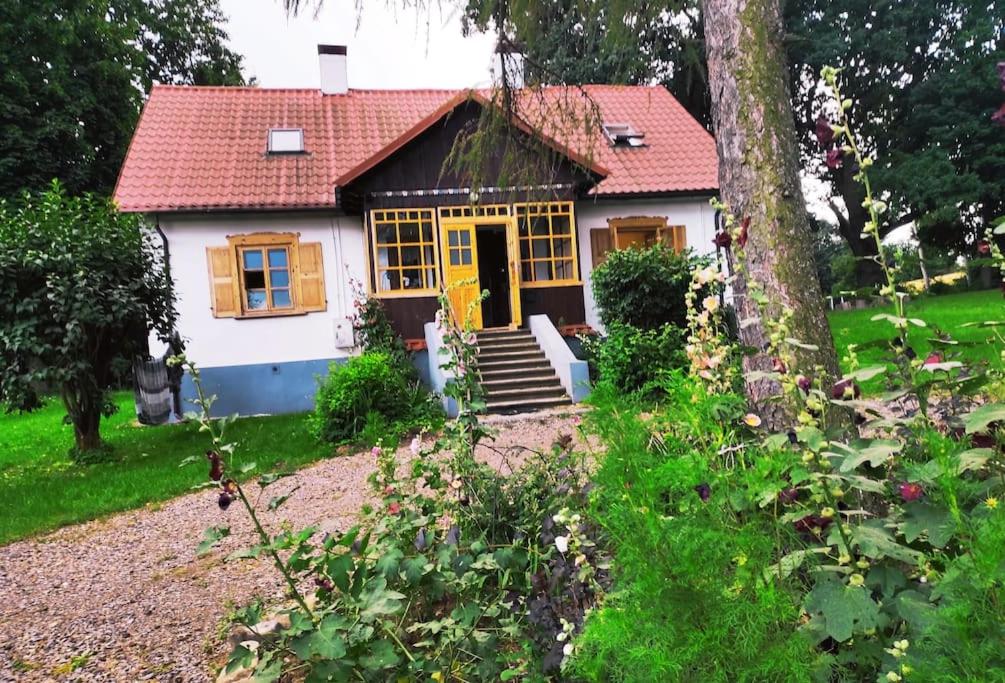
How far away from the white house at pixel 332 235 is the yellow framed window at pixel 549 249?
1.0 inches

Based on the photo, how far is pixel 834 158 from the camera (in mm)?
1608

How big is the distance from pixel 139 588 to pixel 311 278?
859 centimetres

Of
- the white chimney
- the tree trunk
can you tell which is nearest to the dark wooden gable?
the white chimney

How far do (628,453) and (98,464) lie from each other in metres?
8.24

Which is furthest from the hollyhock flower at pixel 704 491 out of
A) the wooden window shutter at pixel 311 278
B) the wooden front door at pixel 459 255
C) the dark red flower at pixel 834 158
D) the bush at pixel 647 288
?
the wooden window shutter at pixel 311 278

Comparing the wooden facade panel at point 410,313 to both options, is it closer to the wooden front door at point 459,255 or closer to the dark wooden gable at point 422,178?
the wooden front door at point 459,255

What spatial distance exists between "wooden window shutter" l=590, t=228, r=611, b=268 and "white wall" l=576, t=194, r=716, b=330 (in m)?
0.07

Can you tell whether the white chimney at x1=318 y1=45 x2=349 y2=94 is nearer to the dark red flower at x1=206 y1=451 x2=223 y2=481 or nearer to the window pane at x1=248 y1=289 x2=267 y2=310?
the window pane at x1=248 y1=289 x2=267 y2=310

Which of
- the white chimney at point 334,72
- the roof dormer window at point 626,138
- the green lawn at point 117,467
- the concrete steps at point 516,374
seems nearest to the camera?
the green lawn at point 117,467

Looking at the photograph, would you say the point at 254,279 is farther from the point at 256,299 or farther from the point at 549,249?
the point at 549,249

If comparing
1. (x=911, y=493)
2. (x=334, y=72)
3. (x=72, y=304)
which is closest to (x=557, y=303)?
(x=72, y=304)

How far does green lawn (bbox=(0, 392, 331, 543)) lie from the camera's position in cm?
584

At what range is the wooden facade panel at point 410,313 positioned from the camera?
11.5 m

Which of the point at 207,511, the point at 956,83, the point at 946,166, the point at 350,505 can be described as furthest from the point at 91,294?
the point at 956,83
